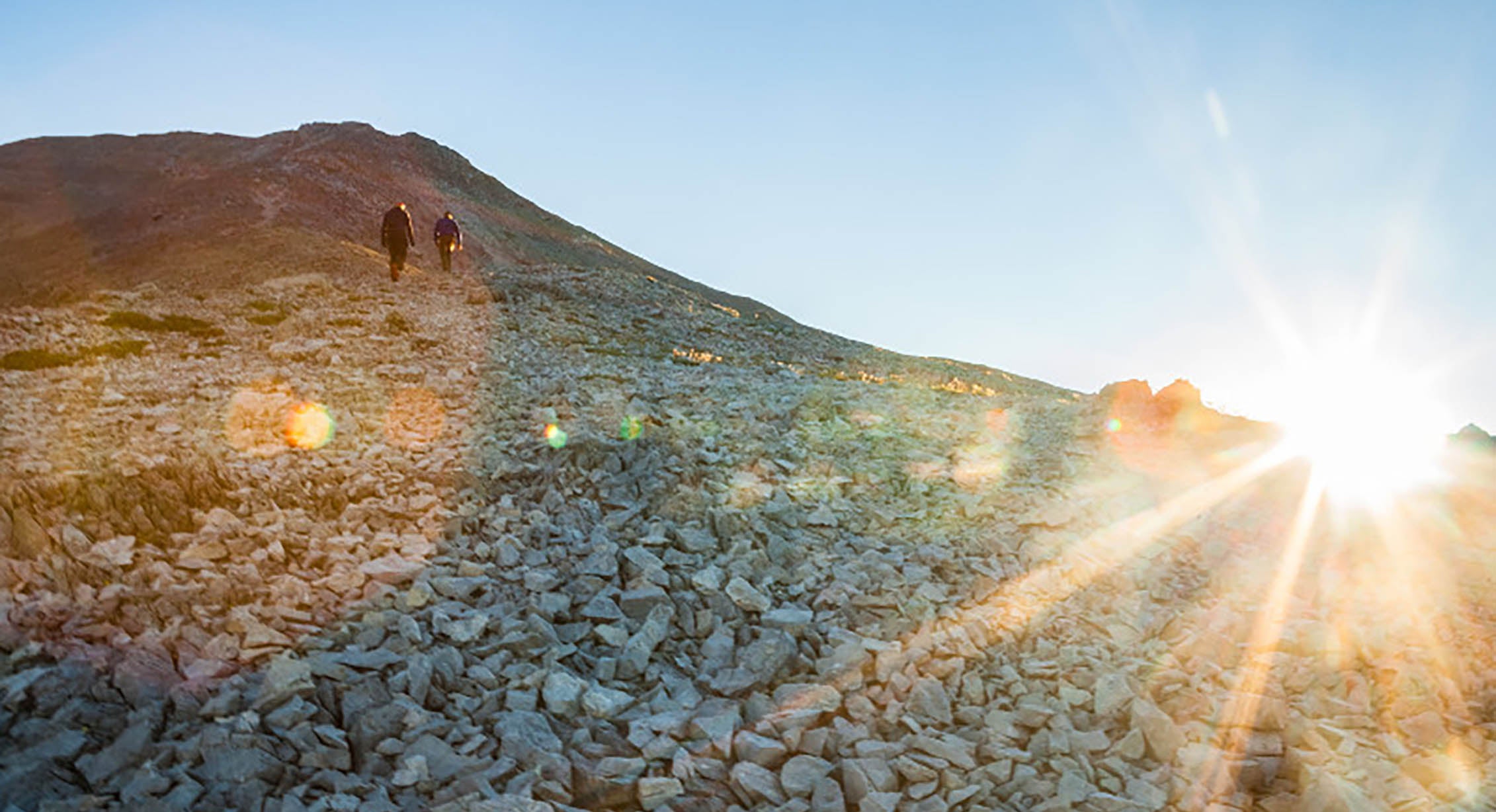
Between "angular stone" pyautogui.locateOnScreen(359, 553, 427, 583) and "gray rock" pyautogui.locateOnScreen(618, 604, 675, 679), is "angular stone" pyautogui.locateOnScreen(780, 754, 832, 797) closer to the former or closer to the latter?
"gray rock" pyautogui.locateOnScreen(618, 604, 675, 679)

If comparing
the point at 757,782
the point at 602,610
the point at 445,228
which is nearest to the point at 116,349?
the point at 445,228

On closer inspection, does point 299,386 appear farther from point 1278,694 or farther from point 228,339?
point 1278,694

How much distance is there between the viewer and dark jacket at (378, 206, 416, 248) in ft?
106

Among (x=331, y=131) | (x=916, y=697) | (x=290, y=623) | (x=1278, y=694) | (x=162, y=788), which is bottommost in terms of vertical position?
(x=162, y=788)

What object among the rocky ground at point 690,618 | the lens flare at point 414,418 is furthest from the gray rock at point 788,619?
the lens flare at point 414,418

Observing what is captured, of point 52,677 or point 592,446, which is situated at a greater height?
point 592,446

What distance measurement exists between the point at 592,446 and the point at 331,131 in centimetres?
7531

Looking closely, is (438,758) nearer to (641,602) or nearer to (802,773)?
(641,602)

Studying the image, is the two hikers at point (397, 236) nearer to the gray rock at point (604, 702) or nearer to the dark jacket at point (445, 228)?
the dark jacket at point (445, 228)

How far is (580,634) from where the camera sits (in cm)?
888

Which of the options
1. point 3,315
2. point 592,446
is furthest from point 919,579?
point 3,315

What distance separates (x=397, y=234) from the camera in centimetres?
3253

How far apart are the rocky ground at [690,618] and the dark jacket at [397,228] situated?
56.7 feet

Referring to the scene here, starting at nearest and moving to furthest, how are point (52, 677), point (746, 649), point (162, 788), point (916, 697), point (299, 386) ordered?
point (162, 788) → point (52, 677) → point (916, 697) → point (746, 649) → point (299, 386)
